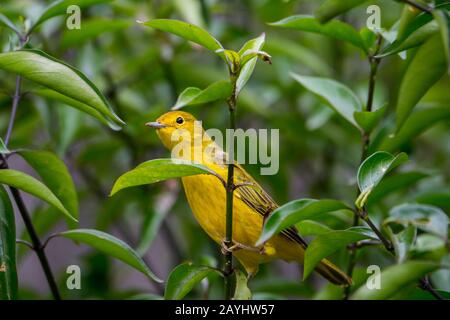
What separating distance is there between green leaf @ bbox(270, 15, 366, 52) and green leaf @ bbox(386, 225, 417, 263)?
720 mm

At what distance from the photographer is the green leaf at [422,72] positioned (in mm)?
1692

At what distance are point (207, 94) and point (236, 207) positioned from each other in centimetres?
105

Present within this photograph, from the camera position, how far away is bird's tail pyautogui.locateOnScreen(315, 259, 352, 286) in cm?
246

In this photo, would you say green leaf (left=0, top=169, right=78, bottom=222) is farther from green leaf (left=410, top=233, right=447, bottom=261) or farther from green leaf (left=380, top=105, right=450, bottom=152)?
green leaf (left=380, top=105, right=450, bottom=152)

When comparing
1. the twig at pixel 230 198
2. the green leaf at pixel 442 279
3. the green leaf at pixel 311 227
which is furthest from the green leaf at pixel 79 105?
the green leaf at pixel 442 279

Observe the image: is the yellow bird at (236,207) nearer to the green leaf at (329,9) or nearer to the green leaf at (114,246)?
the green leaf at (114,246)

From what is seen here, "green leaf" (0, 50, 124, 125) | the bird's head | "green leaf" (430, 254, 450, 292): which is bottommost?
"green leaf" (430, 254, 450, 292)

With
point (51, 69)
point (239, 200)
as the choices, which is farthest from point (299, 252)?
point (51, 69)

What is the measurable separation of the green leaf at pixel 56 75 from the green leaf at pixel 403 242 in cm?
78

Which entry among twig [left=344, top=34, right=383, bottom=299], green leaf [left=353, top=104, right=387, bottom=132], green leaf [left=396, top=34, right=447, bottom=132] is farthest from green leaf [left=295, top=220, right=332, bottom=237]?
green leaf [left=396, top=34, right=447, bottom=132]
